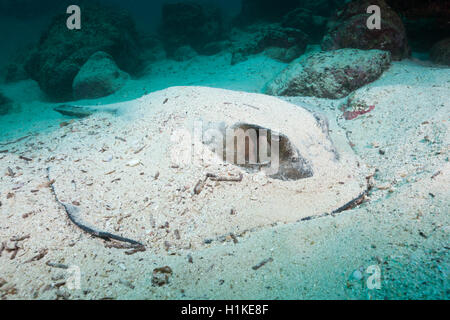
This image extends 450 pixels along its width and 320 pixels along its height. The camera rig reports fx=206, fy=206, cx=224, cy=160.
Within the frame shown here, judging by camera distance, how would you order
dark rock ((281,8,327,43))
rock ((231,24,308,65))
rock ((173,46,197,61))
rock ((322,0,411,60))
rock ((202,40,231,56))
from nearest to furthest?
rock ((322,0,411,60)) < rock ((231,24,308,65)) < dark rock ((281,8,327,43)) < rock ((173,46,197,61)) < rock ((202,40,231,56))

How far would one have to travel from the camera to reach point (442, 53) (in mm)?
6230

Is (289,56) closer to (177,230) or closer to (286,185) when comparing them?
(286,185)

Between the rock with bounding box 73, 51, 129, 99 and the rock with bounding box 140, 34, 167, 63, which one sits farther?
the rock with bounding box 140, 34, 167, 63

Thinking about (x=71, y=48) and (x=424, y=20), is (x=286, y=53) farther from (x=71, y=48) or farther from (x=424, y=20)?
(x=71, y=48)

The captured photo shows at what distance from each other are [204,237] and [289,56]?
10.1m

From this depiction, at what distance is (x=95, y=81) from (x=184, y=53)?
25.0 feet

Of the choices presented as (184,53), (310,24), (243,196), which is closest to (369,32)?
(310,24)

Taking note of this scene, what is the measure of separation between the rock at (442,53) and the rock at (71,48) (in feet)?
46.9

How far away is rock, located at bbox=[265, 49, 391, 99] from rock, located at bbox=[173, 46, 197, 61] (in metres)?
10.9

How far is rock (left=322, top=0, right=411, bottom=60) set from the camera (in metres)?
6.25

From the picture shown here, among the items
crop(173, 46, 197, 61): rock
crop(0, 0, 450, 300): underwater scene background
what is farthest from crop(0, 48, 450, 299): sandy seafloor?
crop(173, 46, 197, 61): rock

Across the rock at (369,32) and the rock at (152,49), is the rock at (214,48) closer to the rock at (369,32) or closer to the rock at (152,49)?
the rock at (152,49)

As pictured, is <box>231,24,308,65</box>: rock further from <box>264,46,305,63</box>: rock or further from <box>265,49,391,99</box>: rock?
<box>265,49,391,99</box>: rock

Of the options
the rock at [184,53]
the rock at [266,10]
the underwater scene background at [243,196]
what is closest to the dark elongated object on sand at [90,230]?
the underwater scene background at [243,196]
